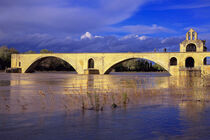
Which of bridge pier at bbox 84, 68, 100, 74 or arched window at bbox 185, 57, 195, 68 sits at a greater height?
arched window at bbox 185, 57, 195, 68

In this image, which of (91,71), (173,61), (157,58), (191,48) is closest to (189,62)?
(173,61)

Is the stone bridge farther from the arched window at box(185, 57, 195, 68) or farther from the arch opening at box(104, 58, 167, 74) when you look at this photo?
the arch opening at box(104, 58, 167, 74)

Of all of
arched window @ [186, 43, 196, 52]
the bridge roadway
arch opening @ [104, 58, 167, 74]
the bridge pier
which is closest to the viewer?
the bridge roadway

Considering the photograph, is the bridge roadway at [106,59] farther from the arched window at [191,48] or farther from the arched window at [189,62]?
the arched window at [191,48]

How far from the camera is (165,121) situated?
290 inches

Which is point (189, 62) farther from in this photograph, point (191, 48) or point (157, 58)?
point (157, 58)

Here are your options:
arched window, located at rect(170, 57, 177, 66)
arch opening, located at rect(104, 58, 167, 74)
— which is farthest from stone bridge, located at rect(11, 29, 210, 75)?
arch opening, located at rect(104, 58, 167, 74)

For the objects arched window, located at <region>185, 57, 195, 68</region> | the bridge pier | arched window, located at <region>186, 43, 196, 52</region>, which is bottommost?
the bridge pier

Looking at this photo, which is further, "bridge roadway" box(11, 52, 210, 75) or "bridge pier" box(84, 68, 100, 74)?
"bridge pier" box(84, 68, 100, 74)

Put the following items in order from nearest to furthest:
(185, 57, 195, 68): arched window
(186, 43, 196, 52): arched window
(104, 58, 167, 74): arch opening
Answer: (185, 57, 195, 68): arched window < (186, 43, 196, 52): arched window < (104, 58, 167, 74): arch opening

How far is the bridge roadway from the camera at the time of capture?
51469mm

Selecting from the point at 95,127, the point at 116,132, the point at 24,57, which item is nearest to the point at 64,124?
the point at 95,127

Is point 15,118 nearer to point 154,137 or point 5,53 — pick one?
point 154,137

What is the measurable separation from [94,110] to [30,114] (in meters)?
2.10
